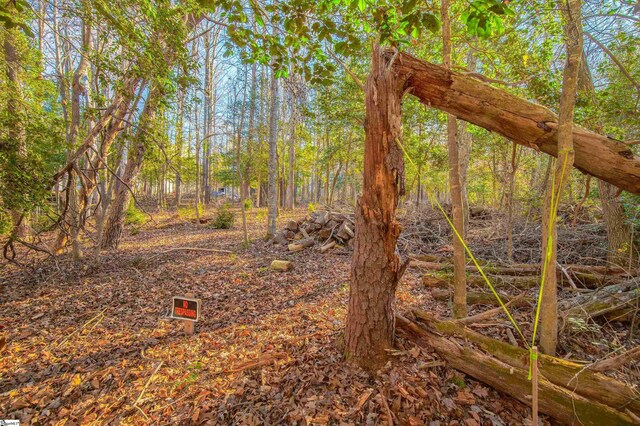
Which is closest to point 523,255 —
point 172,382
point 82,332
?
point 172,382

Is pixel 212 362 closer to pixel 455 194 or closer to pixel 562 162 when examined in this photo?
pixel 455 194

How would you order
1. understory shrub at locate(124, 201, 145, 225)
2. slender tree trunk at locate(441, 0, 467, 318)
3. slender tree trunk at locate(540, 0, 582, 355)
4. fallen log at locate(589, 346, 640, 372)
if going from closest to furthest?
slender tree trunk at locate(540, 0, 582, 355), fallen log at locate(589, 346, 640, 372), slender tree trunk at locate(441, 0, 467, 318), understory shrub at locate(124, 201, 145, 225)

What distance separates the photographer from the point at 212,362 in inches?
95.9

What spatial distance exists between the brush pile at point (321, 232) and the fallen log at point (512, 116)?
15.7 ft

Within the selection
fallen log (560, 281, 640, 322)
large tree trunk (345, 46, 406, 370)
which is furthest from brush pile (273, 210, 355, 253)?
fallen log (560, 281, 640, 322)

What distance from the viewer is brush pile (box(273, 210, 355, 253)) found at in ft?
21.7

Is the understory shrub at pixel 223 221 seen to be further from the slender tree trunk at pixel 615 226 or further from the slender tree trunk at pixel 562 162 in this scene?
the slender tree trunk at pixel 615 226

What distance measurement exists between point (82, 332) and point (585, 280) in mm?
6373

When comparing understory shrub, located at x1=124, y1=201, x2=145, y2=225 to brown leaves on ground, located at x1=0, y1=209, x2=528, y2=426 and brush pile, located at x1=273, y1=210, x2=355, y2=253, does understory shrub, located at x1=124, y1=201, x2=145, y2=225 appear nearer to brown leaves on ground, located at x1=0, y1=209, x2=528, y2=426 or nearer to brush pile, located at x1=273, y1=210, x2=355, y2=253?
brown leaves on ground, located at x1=0, y1=209, x2=528, y2=426

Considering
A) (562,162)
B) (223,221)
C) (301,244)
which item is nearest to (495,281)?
(562,162)

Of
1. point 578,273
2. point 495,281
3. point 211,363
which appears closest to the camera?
point 211,363

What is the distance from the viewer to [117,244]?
6.58 metres

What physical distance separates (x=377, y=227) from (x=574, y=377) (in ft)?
5.05

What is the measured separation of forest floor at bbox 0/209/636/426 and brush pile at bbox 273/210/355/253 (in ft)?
7.16
